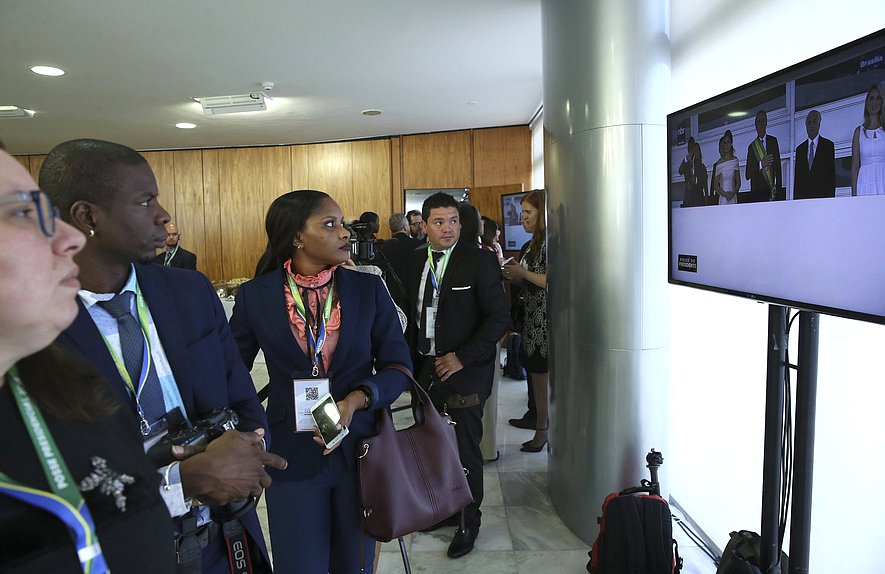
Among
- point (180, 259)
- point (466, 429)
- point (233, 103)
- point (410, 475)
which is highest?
point (233, 103)

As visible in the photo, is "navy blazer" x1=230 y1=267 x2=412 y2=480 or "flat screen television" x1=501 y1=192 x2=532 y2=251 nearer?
"navy blazer" x1=230 y1=267 x2=412 y2=480

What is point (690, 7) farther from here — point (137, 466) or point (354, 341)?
point (137, 466)

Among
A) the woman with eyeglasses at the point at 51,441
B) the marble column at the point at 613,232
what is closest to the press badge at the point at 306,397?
the woman with eyeglasses at the point at 51,441

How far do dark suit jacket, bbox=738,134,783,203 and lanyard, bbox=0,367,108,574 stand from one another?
1460 millimetres

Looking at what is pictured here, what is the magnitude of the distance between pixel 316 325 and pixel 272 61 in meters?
4.16

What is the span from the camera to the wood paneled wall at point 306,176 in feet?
29.2

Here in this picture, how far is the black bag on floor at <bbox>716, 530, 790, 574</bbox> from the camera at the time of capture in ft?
5.10

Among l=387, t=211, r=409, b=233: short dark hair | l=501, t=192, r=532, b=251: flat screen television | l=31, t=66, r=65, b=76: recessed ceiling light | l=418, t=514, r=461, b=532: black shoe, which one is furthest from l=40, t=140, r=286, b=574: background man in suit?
l=501, t=192, r=532, b=251: flat screen television

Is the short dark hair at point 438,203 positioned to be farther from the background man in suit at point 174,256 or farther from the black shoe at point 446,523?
the background man in suit at point 174,256

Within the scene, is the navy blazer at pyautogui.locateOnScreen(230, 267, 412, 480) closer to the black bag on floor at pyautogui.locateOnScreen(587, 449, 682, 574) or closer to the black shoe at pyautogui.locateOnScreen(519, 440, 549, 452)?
the black bag on floor at pyautogui.locateOnScreen(587, 449, 682, 574)

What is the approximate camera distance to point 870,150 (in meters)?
1.09

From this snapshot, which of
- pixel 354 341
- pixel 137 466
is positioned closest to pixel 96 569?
pixel 137 466

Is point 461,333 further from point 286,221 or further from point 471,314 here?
point 286,221

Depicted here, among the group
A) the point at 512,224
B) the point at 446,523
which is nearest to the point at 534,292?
the point at 446,523
